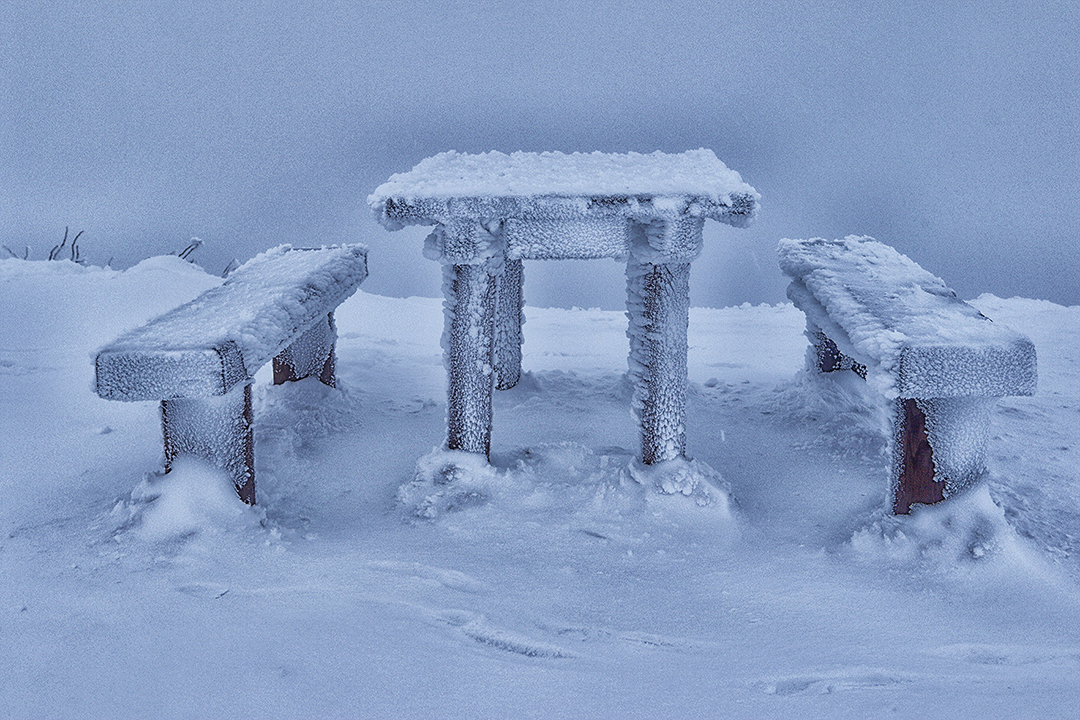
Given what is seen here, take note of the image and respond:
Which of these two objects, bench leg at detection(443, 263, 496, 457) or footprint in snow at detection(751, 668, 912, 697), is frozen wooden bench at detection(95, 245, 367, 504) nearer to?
bench leg at detection(443, 263, 496, 457)

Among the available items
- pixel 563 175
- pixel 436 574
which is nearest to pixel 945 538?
pixel 436 574

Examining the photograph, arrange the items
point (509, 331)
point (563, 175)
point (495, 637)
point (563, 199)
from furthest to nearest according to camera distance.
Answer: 1. point (509, 331)
2. point (563, 175)
3. point (563, 199)
4. point (495, 637)

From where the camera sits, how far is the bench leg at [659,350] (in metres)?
4.32

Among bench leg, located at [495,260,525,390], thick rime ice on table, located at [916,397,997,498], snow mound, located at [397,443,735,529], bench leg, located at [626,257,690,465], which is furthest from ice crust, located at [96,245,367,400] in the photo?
thick rime ice on table, located at [916,397,997,498]

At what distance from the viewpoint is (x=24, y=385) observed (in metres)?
6.00

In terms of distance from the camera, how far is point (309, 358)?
226 inches

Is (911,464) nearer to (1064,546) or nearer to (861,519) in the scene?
(861,519)

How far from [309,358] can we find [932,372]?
355 centimetres

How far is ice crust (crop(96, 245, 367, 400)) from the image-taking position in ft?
12.4

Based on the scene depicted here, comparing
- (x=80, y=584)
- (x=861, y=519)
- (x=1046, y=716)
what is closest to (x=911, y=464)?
(x=861, y=519)

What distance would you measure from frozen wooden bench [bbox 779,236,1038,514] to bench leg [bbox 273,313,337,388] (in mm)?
2973

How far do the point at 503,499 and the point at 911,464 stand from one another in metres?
1.78

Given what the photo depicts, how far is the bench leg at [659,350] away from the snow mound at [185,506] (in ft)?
5.89

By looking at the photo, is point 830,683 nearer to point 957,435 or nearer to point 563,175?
point 957,435
